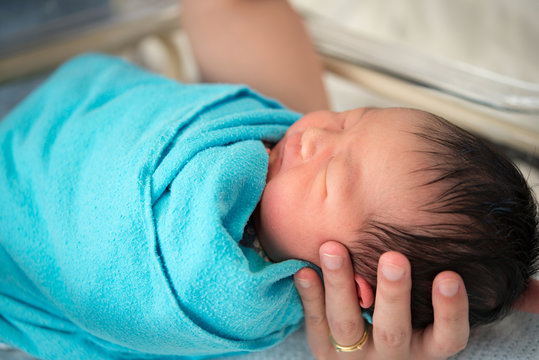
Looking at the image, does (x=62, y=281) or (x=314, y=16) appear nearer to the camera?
(x=62, y=281)

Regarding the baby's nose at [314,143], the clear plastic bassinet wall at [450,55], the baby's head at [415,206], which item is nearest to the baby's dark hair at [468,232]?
the baby's head at [415,206]

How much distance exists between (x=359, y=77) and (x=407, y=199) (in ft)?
1.85

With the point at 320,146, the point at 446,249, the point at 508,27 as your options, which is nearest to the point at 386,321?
the point at 446,249

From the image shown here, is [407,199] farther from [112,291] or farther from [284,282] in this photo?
[112,291]

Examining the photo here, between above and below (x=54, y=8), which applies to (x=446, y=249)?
below

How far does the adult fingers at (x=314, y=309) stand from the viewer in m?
0.71

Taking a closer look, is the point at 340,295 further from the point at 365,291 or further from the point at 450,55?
the point at 450,55

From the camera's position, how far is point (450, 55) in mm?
1390

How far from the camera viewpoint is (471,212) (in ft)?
2.07

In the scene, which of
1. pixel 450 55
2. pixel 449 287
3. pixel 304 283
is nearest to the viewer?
pixel 449 287

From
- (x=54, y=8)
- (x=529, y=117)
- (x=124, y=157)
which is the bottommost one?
(x=529, y=117)

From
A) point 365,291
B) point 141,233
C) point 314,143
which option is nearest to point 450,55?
point 314,143

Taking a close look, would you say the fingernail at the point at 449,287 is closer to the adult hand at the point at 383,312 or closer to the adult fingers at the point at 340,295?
the adult hand at the point at 383,312

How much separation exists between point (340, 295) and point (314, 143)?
0.73ft
